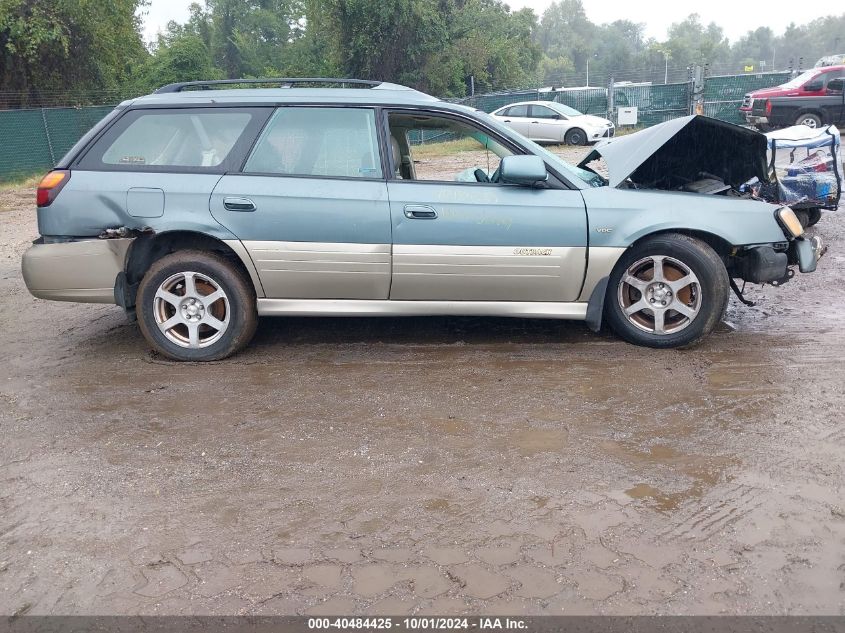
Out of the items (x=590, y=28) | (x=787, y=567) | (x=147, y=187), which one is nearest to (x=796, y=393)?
(x=787, y=567)

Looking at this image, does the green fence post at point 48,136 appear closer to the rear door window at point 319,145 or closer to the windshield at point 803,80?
the rear door window at point 319,145

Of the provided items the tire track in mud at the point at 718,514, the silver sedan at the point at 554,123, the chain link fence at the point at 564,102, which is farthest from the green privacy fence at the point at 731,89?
the tire track in mud at the point at 718,514

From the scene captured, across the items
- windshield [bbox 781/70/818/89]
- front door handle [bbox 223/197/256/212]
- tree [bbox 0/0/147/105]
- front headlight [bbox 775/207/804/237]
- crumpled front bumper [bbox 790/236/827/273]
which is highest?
tree [bbox 0/0/147/105]

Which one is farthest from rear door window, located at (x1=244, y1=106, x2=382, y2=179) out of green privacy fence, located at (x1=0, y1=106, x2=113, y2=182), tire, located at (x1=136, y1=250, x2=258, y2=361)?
green privacy fence, located at (x1=0, y1=106, x2=113, y2=182)

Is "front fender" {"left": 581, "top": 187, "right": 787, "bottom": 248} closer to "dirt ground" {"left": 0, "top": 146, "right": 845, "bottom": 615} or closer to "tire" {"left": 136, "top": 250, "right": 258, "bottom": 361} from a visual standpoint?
"dirt ground" {"left": 0, "top": 146, "right": 845, "bottom": 615}

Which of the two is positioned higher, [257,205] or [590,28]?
[590,28]

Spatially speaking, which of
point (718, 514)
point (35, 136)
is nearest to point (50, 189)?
point (718, 514)

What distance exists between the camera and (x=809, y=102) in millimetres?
19781

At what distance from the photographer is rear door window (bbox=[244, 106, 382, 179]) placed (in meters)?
5.17

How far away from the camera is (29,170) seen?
19953mm

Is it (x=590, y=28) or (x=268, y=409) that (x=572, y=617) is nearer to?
(x=268, y=409)

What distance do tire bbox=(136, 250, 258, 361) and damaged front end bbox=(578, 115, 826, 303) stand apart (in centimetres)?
260

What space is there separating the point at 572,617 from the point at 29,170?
816 inches

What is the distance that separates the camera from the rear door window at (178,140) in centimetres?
522
